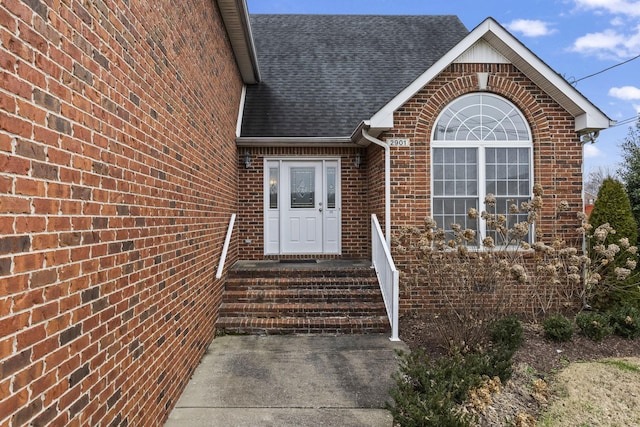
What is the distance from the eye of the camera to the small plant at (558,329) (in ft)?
17.3

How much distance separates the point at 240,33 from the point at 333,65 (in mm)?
3857

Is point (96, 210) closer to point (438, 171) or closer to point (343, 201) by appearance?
point (438, 171)

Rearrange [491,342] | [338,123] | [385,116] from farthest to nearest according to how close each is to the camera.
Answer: [338,123] < [385,116] < [491,342]

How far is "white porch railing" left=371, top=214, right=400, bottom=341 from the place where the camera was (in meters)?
5.83

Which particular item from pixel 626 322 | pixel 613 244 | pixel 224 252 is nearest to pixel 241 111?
pixel 224 252

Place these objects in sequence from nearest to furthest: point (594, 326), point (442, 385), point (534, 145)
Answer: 1. point (442, 385)
2. point (594, 326)
3. point (534, 145)

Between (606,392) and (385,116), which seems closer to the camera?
(606,392)

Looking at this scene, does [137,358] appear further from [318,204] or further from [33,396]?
[318,204]

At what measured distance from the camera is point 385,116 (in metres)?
6.58

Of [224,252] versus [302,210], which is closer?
[224,252]

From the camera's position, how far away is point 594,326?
5363mm

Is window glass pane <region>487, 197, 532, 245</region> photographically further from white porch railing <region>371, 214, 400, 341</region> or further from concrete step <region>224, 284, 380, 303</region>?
concrete step <region>224, 284, 380, 303</region>

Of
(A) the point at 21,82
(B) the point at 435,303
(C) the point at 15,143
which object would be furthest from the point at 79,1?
(B) the point at 435,303

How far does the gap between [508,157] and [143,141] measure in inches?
241
